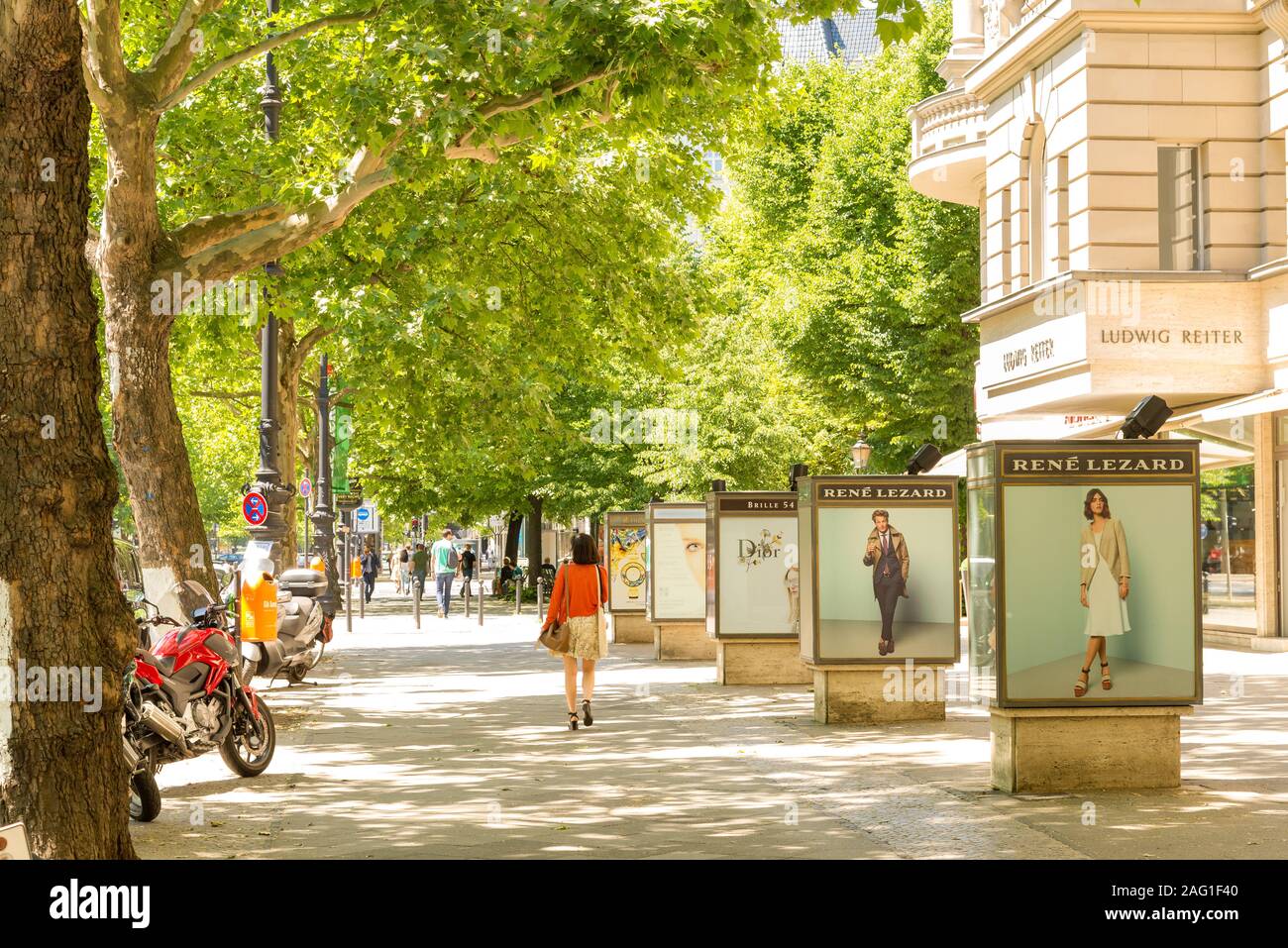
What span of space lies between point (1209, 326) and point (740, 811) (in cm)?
1629

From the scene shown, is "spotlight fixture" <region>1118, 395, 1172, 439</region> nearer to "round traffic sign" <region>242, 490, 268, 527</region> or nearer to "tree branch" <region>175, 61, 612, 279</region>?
"tree branch" <region>175, 61, 612, 279</region>

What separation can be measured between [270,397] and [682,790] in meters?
10.9

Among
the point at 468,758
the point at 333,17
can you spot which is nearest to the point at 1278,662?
the point at 468,758

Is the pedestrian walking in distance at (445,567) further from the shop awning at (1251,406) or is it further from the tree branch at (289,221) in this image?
the tree branch at (289,221)

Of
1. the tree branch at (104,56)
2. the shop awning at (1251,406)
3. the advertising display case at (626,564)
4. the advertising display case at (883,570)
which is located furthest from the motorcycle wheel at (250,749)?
the advertising display case at (626,564)

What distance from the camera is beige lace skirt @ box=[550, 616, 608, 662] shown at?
566 inches

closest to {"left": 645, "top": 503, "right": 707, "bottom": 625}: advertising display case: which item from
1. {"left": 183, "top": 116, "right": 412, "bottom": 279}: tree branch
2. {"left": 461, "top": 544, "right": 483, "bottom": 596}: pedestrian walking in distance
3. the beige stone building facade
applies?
the beige stone building facade

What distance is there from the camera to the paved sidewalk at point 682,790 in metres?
8.29

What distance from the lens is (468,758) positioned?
12141 mm

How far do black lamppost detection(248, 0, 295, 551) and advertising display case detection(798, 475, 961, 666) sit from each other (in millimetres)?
6920

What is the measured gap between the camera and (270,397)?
64.2ft

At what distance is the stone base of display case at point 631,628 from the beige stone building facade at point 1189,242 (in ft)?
25.3

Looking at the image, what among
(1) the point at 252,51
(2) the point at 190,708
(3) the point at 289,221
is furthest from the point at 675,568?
(2) the point at 190,708

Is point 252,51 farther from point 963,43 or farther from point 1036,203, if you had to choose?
point 963,43
